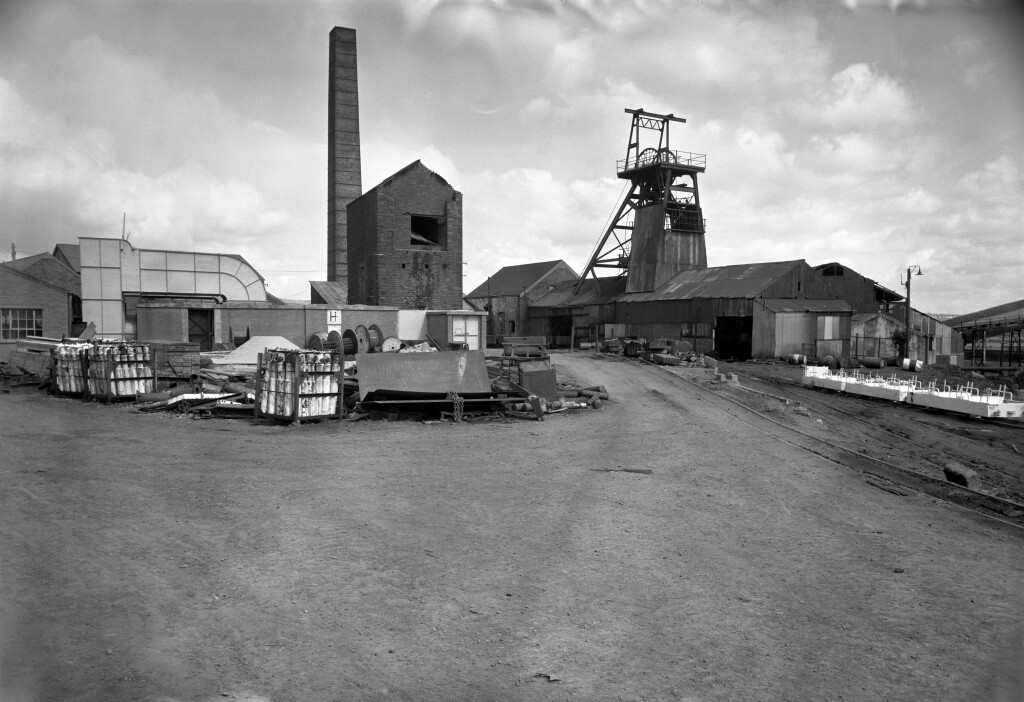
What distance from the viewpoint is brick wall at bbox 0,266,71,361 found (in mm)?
28156

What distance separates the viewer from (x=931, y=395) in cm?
2008

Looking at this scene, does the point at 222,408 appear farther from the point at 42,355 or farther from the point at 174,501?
the point at 42,355

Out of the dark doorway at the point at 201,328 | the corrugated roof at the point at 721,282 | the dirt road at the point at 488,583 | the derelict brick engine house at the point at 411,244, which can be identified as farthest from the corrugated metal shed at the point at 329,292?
the dirt road at the point at 488,583

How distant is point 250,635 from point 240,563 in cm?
140

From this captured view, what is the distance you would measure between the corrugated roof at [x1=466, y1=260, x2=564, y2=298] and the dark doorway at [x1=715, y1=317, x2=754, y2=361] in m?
24.6

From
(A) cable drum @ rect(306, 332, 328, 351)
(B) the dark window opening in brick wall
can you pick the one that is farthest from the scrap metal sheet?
(B) the dark window opening in brick wall

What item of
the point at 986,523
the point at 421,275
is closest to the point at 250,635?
the point at 986,523

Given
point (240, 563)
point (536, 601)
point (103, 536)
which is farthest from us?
point (103, 536)

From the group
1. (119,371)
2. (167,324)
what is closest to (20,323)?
(167,324)

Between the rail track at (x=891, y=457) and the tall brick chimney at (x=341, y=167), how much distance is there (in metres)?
30.3

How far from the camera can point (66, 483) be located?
822 centimetres

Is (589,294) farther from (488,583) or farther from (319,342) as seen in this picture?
(488,583)

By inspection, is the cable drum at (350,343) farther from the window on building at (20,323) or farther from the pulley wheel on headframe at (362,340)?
the window on building at (20,323)

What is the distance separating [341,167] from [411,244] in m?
13.3
